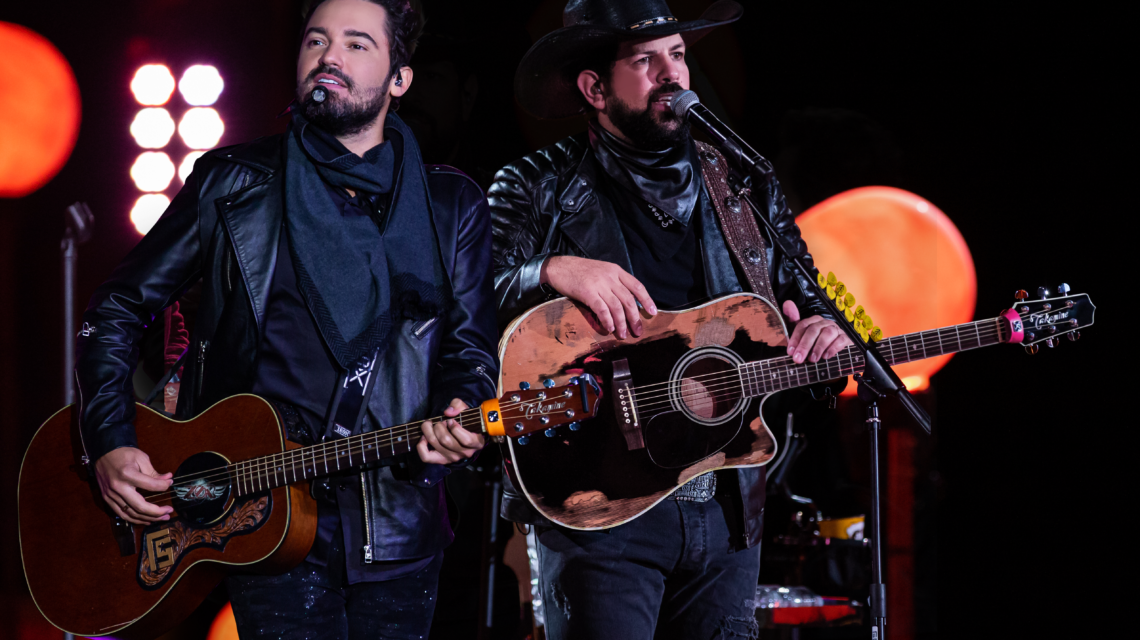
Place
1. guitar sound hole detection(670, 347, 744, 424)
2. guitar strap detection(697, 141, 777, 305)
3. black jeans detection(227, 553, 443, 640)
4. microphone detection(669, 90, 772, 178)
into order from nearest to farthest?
black jeans detection(227, 553, 443, 640), microphone detection(669, 90, 772, 178), guitar sound hole detection(670, 347, 744, 424), guitar strap detection(697, 141, 777, 305)

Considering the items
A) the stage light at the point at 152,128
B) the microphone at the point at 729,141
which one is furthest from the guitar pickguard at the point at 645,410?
the stage light at the point at 152,128

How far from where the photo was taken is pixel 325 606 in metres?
2.15

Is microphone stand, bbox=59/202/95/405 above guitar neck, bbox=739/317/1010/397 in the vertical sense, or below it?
above

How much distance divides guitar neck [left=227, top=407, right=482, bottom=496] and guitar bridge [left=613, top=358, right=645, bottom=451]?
20.4 inches

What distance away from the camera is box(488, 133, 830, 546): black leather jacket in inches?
109

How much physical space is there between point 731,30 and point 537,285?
3580 mm

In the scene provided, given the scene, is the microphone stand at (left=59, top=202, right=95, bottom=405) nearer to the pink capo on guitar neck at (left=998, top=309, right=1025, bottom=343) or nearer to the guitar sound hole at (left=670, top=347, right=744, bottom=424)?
the guitar sound hole at (left=670, top=347, right=744, bottom=424)

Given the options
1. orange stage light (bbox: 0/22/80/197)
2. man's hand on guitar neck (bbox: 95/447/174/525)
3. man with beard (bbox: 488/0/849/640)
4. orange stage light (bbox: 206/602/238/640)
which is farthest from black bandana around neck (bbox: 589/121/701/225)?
orange stage light (bbox: 0/22/80/197)

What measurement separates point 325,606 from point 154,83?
4.04m

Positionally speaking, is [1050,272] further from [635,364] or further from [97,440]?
[97,440]

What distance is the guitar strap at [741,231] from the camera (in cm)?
287

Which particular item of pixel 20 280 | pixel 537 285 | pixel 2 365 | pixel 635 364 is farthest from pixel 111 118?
pixel 635 364

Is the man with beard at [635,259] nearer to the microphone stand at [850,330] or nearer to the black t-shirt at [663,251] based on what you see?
the black t-shirt at [663,251]

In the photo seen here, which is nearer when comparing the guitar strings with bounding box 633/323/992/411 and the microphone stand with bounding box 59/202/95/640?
the guitar strings with bounding box 633/323/992/411
